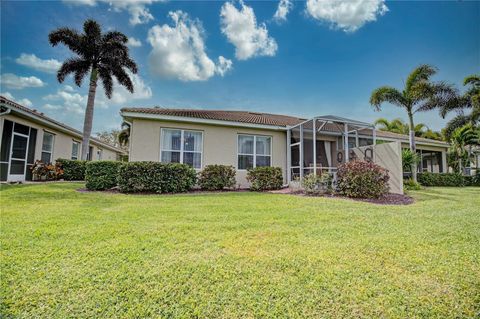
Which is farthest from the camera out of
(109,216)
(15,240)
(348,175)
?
(348,175)

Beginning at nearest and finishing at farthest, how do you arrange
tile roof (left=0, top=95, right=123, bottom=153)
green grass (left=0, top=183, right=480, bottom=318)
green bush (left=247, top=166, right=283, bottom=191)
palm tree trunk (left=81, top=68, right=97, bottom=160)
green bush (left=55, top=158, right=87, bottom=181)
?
1. green grass (left=0, top=183, right=480, bottom=318)
2. tile roof (left=0, top=95, right=123, bottom=153)
3. green bush (left=247, top=166, right=283, bottom=191)
4. green bush (left=55, top=158, right=87, bottom=181)
5. palm tree trunk (left=81, top=68, right=97, bottom=160)

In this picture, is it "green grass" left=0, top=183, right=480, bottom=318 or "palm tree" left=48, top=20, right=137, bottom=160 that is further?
"palm tree" left=48, top=20, right=137, bottom=160

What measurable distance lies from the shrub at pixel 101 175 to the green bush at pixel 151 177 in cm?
63

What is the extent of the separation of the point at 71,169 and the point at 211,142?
10.2 m

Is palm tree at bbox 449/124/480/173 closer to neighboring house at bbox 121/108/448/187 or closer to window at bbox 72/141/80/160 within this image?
neighboring house at bbox 121/108/448/187

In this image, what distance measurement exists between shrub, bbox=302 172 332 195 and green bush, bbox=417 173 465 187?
33.7 feet

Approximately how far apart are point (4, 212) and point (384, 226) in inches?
335

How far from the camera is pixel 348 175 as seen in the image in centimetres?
863

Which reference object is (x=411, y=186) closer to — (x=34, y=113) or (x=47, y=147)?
(x=34, y=113)

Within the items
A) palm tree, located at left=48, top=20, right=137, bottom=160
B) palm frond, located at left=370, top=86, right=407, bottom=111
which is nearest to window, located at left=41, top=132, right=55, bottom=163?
palm tree, located at left=48, top=20, right=137, bottom=160

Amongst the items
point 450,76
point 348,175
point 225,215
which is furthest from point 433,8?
point 225,215

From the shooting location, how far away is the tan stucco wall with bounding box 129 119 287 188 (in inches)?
410

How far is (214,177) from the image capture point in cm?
1016

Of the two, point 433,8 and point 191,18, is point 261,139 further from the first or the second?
point 433,8
